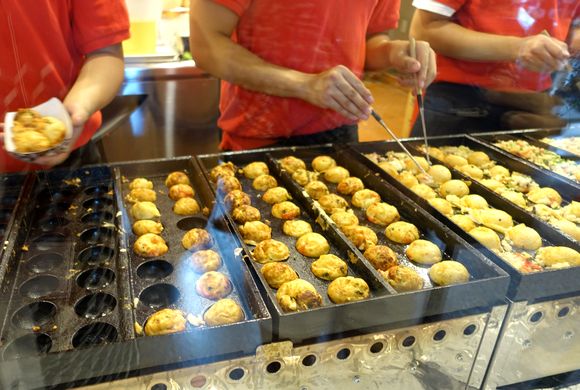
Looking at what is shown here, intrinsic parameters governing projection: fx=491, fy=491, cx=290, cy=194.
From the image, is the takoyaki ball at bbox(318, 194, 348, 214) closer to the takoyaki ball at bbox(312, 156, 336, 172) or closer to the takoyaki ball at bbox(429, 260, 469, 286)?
the takoyaki ball at bbox(312, 156, 336, 172)

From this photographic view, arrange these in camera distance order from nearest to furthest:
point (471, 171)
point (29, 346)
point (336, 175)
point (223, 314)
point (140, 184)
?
1. point (29, 346)
2. point (223, 314)
3. point (140, 184)
4. point (336, 175)
5. point (471, 171)

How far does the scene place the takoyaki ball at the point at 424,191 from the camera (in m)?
1.99

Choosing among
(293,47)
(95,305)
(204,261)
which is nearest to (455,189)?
(293,47)

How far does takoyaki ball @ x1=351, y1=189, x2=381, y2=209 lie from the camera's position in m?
1.93

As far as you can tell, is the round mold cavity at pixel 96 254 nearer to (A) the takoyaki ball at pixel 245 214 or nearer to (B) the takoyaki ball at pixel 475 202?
(A) the takoyaki ball at pixel 245 214

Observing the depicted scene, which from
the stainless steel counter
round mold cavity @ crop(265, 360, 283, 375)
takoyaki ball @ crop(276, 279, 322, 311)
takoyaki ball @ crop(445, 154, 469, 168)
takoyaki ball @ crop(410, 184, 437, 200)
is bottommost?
round mold cavity @ crop(265, 360, 283, 375)

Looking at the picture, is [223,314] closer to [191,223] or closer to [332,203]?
[191,223]

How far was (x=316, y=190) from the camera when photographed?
1.98 metres

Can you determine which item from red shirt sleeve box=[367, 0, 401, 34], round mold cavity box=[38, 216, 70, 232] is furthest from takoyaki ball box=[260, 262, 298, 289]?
red shirt sleeve box=[367, 0, 401, 34]

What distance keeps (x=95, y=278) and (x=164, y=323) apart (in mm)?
302

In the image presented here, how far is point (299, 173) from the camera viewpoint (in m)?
2.06

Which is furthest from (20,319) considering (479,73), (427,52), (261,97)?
(479,73)

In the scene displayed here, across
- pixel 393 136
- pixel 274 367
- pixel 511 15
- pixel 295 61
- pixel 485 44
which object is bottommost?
pixel 274 367

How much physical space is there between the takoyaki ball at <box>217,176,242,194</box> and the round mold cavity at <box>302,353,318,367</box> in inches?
32.1
